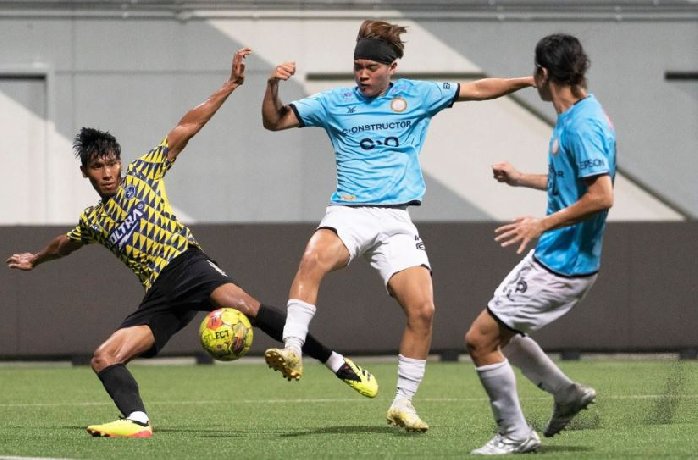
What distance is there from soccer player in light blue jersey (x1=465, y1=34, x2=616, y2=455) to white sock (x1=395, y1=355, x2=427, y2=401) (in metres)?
1.44

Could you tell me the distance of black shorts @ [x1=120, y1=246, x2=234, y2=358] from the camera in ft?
32.9

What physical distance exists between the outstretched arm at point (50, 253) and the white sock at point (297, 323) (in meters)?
1.92

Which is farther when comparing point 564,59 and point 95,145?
point 95,145

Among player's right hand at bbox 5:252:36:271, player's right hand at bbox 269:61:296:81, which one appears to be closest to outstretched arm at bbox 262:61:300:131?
player's right hand at bbox 269:61:296:81

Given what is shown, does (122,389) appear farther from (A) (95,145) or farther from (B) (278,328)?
(A) (95,145)

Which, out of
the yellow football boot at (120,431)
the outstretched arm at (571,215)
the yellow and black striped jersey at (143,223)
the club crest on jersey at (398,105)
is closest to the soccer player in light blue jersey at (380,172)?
the club crest on jersey at (398,105)

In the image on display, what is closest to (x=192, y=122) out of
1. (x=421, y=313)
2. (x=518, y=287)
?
(x=421, y=313)

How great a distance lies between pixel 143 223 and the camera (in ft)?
32.9

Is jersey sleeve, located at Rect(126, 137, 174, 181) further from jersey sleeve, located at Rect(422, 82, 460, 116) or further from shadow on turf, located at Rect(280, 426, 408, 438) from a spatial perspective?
shadow on turf, located at Rect(280, 426, 408, 438)

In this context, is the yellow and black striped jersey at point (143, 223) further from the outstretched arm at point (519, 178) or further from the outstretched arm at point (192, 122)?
the outstretched arm at point (519, 178)

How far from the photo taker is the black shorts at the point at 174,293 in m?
10.0

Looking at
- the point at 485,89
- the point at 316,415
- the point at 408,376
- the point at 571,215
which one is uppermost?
the point at 485,89

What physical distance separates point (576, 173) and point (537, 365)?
3.90 ft

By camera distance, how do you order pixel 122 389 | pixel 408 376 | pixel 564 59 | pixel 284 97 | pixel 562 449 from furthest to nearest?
1. pixel 284 97
2. pixel 122 389
3. pixel 408 376
4. pixel 562 449
5. pixel 564 59
